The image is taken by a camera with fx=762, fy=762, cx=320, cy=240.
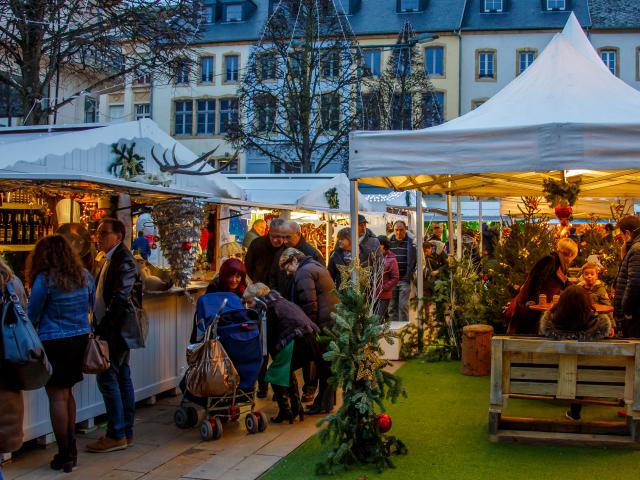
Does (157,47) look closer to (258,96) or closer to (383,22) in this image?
(258,96)

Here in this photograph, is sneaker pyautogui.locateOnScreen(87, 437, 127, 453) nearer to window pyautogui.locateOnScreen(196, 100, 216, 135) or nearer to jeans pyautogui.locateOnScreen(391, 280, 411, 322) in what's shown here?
jeans pyautogui.locateOnScreen(391, 280, 411, 322)

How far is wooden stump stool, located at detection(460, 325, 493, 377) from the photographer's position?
8.33 meters

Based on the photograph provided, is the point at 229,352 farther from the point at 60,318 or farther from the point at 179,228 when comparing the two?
the point at 179,228

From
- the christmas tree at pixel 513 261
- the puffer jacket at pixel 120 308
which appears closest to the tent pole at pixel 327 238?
the christmas tree at pixel 513 261

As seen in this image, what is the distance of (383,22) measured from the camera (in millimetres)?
41125

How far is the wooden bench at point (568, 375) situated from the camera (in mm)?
5277

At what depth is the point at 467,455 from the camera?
211 inches

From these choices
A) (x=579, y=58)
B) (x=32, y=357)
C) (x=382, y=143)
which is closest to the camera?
(x=32, y=357)

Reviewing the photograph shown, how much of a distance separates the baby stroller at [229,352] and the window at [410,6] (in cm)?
3797

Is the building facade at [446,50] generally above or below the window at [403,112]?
above

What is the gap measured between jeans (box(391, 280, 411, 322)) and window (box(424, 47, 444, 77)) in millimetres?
30475

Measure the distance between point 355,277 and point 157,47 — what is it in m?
9.40

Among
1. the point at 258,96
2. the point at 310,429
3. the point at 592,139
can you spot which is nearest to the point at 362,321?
the point at 310,429

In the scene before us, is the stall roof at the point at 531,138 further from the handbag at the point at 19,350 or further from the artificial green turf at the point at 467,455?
the handbag at the point at 19,350
